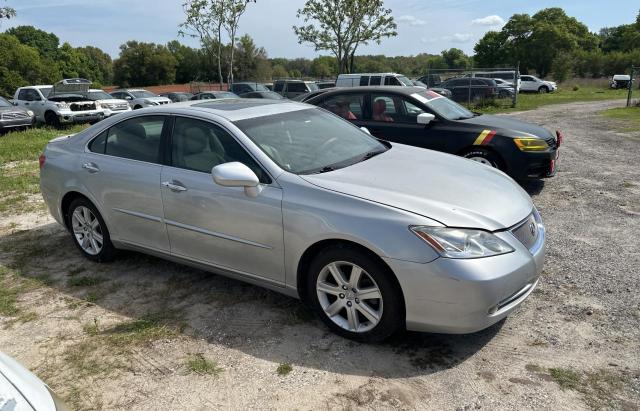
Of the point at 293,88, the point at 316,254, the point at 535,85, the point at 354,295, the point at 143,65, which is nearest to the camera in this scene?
the point at 354,295

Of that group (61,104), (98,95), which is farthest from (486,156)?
(98,95)

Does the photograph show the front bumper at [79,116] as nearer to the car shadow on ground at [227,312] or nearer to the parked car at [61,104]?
the parked car at [61,104]

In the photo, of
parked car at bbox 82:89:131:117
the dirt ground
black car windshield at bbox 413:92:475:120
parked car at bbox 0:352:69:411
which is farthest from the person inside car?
parked car at bbox 82:89:131:117

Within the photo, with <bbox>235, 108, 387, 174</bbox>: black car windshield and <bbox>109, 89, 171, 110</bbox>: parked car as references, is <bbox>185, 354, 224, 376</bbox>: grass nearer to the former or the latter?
<bbox>235, 108, 387, 174</bbox>: black car windshield

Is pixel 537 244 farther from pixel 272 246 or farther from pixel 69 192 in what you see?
pixel 69 192

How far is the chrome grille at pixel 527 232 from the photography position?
318cm

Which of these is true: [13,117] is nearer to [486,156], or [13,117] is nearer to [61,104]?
[61,104]

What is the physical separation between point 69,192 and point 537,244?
421 cm

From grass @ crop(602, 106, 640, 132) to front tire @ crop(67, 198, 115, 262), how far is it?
520 inches

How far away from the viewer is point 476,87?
2466 cm

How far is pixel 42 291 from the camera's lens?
4289mm

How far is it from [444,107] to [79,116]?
15.1m

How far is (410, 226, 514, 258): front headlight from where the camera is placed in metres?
2.88

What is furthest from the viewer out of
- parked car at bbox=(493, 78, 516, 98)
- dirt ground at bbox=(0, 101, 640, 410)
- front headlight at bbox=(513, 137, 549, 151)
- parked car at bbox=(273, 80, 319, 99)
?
parked car at bbox=(493, 78, 516, 98)
